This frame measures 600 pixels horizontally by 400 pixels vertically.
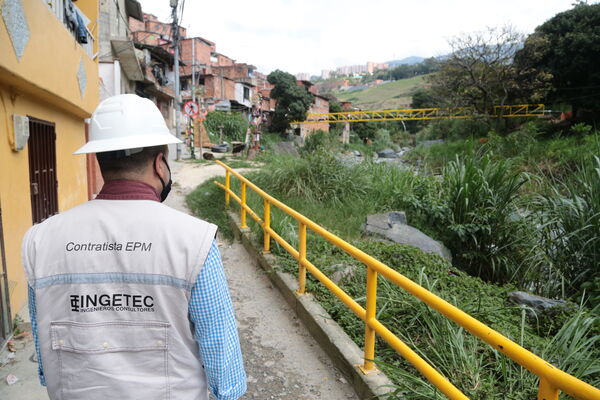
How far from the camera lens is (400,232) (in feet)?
20.2

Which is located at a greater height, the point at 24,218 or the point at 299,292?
the point at 24,218

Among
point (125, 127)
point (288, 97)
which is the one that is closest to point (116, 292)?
point (125, 127)

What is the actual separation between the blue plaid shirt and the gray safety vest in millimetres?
37

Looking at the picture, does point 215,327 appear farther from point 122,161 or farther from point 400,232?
point 400,232

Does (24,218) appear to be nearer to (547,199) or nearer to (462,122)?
(547,199)

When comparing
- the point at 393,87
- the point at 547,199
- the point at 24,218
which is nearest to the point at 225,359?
the point at 24,218

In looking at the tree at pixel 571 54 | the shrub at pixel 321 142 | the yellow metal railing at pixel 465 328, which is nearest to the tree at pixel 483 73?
the tree at pixel 571 54

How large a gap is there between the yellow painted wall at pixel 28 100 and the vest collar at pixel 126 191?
2993 millimetres

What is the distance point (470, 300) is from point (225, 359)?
2.95 m

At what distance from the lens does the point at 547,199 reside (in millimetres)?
5461

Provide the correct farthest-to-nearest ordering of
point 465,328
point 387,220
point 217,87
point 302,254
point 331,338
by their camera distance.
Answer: point 217,87 < point 387,220 < point 302,254 < point 331,338 < point 465,328

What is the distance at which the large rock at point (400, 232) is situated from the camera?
5801 millimetres

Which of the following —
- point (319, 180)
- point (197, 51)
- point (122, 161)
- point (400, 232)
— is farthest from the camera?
point (197, 51)

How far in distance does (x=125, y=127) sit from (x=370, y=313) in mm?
1904
